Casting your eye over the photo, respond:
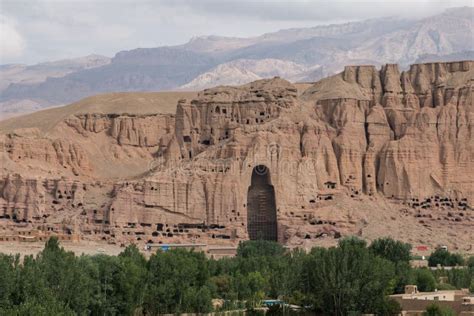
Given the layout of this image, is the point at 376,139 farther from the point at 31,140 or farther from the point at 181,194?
the point at 31,140

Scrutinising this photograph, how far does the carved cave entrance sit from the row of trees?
3341 cm

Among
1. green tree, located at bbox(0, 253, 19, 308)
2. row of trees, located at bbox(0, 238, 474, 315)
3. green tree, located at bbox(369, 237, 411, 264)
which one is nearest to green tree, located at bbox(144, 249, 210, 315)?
row of trees, located at bbox(0, 238, 474, 315)

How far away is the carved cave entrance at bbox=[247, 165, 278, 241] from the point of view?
5413 inches

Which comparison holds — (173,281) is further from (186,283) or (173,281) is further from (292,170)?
(292,170)

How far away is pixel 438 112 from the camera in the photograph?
143 m

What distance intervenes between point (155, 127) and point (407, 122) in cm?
4055

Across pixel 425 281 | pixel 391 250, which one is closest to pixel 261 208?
pixel 391 250

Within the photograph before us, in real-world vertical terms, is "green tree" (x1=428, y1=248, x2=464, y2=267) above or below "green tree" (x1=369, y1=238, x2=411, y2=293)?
below

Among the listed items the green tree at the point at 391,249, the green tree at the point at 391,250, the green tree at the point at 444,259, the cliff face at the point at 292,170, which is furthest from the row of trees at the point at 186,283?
the cliff face at the point at 292,170

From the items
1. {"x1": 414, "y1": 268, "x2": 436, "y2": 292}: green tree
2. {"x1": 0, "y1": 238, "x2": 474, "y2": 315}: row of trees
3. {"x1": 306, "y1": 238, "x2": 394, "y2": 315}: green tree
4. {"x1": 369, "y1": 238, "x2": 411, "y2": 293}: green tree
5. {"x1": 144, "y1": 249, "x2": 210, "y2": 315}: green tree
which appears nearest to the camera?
{"x1": 0, "y1": 238, "x2": 474, "y2": 315}: row of trees

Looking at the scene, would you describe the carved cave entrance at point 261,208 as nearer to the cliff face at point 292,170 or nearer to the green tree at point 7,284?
the cliff face at point 292,170

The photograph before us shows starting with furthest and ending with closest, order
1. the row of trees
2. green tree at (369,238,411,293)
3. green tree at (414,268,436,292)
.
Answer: green tree at (369,238,411,293) → green tree at (414,268,436,292) → the row of trees

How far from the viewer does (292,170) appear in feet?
447

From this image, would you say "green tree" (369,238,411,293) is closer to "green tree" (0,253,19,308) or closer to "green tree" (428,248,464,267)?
"green tree" (428,248,464,267)
